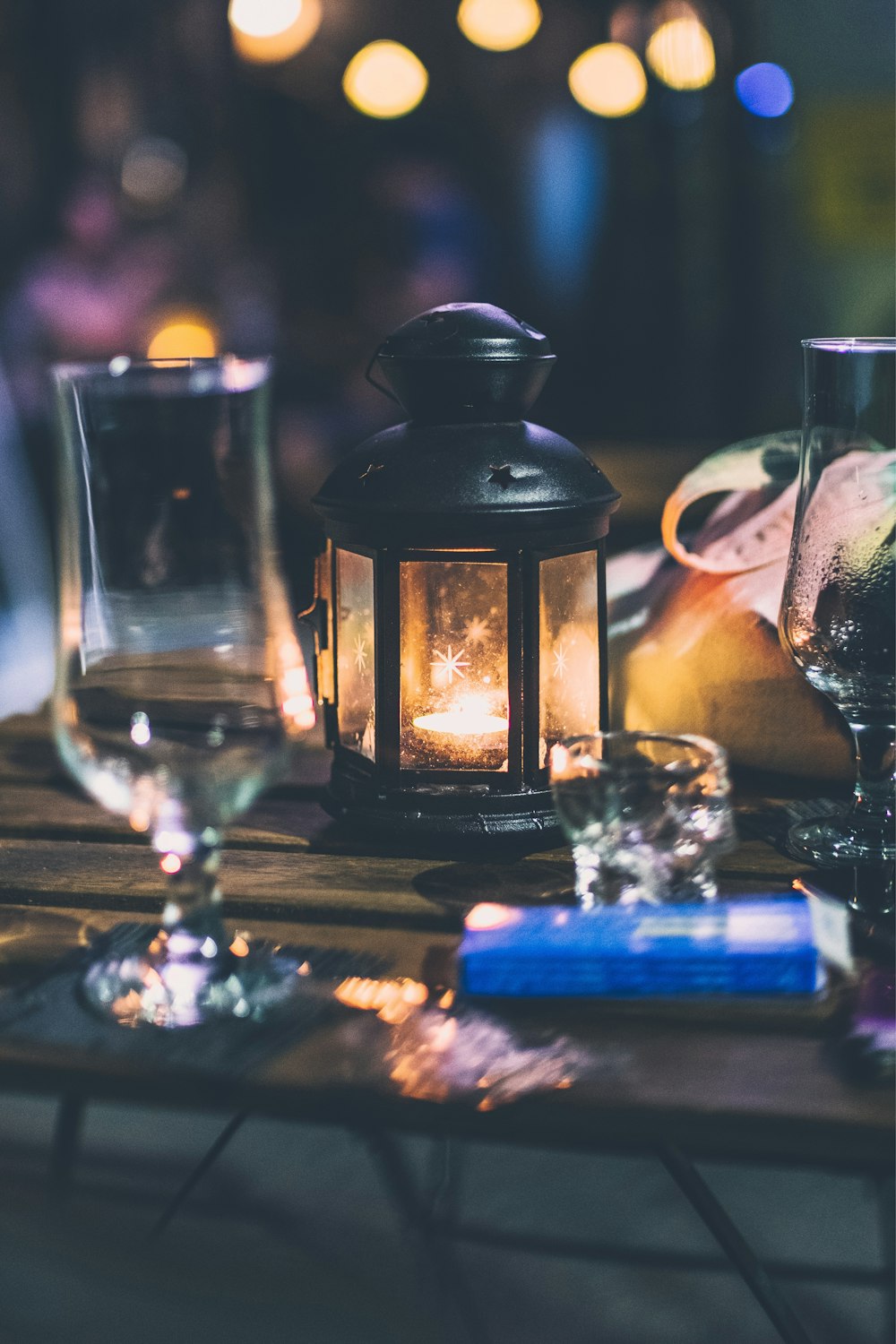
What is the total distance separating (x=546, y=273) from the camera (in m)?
4.64

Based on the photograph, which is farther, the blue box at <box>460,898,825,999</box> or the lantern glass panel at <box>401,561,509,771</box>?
the lantern glass panel at <box>401,561,509,771</box>

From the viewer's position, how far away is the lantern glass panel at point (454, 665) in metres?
1.05

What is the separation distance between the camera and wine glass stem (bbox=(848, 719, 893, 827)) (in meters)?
1.08

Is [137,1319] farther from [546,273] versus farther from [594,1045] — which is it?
[546,273]

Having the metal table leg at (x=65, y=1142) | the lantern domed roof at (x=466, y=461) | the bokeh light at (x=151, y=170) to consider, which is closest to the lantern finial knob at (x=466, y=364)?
the lantern domed roof at (x=466, y=461)

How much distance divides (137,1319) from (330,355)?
3.64 meters

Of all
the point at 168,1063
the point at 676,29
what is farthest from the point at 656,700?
the point at 676,29

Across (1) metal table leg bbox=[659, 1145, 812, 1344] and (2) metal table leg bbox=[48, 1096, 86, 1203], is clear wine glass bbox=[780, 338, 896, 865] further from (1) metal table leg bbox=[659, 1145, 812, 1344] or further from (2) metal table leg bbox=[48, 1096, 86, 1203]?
(2) metal table leg bbox=[48, 1096, 86, 1203]

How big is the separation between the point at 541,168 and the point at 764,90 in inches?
29.2

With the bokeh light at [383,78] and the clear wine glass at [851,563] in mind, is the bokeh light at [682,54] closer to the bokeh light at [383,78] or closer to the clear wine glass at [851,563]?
the bokeh light at [383,78]

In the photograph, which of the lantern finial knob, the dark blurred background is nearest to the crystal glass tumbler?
the lantern finial knob

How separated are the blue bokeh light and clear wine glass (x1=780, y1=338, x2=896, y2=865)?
386cm

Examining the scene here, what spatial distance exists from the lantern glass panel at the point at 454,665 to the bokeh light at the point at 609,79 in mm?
3718

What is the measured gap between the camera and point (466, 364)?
1.05m
